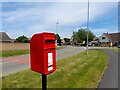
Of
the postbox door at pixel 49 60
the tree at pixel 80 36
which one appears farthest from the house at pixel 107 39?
the postbox door at pixel 49 60

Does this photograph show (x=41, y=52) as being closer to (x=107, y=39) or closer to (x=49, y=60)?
(x=49, y=60)

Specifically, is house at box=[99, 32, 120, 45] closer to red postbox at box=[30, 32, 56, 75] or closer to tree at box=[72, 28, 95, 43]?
tree at box=[72, 28, 95, 43]

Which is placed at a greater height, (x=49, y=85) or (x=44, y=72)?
(x=44, y=72)

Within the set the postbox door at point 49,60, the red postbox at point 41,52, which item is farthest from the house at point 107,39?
the red postbox at point 41,52

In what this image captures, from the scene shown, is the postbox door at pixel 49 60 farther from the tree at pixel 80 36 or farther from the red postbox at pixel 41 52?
the tree at pixel 80 36

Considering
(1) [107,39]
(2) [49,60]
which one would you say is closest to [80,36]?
(1) [107,39]

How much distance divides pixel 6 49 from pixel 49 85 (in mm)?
35334

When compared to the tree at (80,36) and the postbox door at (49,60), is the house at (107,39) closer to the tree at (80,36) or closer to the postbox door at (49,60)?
the tree at (80,36)

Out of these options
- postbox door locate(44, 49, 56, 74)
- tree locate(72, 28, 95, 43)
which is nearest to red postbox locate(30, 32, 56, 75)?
postbox door locate(44, 49, 56, 74)

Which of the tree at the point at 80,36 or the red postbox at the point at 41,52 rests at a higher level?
the tree at the point at 80,36

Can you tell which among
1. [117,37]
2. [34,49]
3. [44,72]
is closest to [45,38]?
[34,49]

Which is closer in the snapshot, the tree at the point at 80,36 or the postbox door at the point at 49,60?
the postbox door at the point at 49,60

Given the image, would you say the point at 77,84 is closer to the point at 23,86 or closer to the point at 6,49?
the point at 23,86

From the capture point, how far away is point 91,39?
4980 inches
